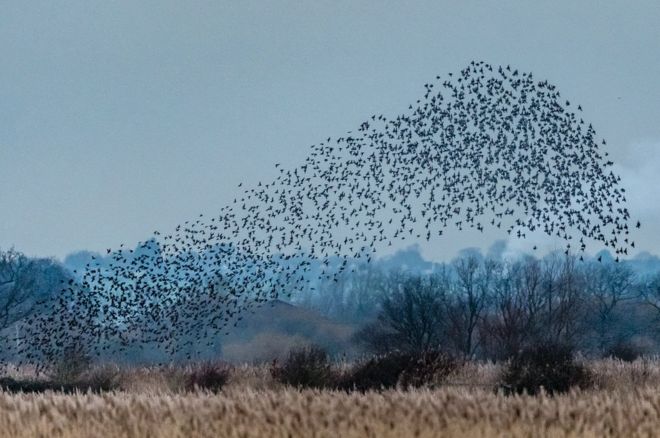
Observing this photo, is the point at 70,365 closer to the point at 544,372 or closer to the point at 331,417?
the point at 544,372

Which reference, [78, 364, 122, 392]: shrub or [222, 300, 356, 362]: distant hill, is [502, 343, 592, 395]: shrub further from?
[222, 300, 356, 362]: distant hill

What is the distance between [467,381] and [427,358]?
99 centimetres

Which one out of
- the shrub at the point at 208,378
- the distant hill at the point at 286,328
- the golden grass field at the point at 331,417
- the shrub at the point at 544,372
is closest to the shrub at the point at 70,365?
the shrub at the point at 208,378

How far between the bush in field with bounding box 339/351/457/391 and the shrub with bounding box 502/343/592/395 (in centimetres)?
145

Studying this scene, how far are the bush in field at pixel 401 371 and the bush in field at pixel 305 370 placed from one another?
1.28ft

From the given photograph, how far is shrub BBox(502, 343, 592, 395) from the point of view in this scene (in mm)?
20188

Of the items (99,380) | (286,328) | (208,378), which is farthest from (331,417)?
(286,328)

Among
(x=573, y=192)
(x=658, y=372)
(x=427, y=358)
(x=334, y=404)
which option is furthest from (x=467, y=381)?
(x=334, y=404)

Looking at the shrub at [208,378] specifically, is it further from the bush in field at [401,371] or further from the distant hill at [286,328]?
the distant hill at [286,328]

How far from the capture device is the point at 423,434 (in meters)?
8.52

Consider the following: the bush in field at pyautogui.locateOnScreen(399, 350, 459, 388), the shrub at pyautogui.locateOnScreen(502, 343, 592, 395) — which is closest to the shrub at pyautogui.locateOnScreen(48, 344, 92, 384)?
the bush in field at pyautogui.locateOnScreen(399, 350, 459, 388)

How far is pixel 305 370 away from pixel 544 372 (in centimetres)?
497

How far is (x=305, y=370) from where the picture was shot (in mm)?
21641

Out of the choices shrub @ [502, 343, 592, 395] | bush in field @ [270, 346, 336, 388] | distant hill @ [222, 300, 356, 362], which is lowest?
shrub @ [502, 343, 592, 395]
